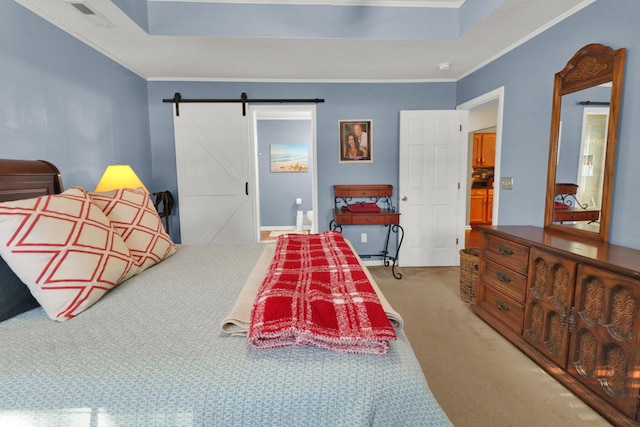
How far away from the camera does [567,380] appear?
5.43 ft

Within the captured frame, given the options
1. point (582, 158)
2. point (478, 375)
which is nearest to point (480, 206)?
point (582, 158)

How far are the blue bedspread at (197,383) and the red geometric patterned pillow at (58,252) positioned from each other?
0.17 metres

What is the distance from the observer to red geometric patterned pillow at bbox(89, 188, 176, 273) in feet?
5.14

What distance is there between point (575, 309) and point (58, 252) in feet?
8.29

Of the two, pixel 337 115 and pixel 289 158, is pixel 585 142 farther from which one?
pixel 289 158

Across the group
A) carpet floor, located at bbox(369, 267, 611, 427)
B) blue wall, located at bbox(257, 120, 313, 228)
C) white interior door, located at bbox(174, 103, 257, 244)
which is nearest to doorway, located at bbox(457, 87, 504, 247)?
carpet floor, located at bbox(369, 267, 611, 427)

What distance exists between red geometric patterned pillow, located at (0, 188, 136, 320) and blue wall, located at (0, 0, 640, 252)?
1041 mm

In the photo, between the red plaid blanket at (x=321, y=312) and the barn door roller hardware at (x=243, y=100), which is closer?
the red plaid blanket at (x=321, y=312)

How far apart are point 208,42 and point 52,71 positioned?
1.16m

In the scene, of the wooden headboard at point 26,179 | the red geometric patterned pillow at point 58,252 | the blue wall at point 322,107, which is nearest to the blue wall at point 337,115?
the blue wall at point 322,107

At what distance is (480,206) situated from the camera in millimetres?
6141

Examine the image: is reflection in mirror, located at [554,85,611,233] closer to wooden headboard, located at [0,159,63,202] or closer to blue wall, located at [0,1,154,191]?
wooden headboard, located at [0,159,63,202]

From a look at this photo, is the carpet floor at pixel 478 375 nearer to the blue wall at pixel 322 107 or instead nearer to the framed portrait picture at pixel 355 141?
the blue wall at pixel 322 107

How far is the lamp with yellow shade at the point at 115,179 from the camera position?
2381 millimetres
